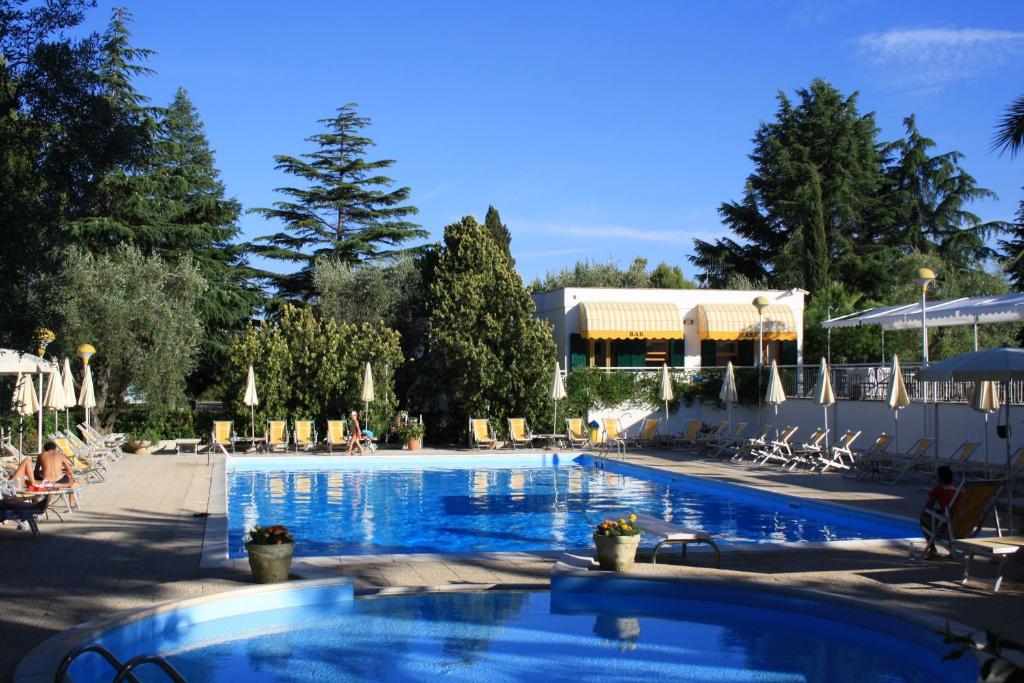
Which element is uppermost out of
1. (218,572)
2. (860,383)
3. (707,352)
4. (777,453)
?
(707,352)

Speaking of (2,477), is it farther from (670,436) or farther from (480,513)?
(670,436)

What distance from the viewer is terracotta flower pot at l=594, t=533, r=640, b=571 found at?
914 cm

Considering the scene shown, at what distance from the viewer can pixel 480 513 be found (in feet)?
51.7

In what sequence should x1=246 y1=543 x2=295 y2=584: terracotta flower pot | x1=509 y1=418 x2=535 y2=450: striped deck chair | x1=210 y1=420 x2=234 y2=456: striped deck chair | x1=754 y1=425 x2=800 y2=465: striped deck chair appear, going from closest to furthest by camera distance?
x1=246 y1=543 x2=295 y2=584: terracotta flower pot
x1=754 y1=425 x2=800 y2=465: striped deck chair
x1=210 y1=420 x2=234 y2=456: striped deck chair
x1=509 y1=418 x2=535 y2=450: striped deck chair

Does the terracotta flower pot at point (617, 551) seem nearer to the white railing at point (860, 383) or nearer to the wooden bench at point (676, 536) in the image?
the wooden bench at point (676, 536)

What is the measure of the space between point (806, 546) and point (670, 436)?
14654mm

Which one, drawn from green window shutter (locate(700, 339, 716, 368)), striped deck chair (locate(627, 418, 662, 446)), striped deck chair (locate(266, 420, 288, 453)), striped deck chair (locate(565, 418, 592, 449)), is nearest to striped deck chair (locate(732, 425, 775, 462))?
striped deck chair (locate(627, 418, 662, 446))

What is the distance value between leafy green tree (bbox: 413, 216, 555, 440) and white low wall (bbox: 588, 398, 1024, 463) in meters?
2.46

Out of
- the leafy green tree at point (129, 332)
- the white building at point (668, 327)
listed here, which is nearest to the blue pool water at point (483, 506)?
the leafy green tree at point (129, 332)

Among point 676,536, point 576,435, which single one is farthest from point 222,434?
point 676,536

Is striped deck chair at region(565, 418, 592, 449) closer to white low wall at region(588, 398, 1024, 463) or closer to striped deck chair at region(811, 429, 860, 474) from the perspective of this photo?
white low wall at region(588, 398, 1024, 463)

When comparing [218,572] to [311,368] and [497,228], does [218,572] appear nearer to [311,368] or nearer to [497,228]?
[311,368]

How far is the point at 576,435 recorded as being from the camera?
2550 cm

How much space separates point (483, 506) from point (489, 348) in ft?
31.2
